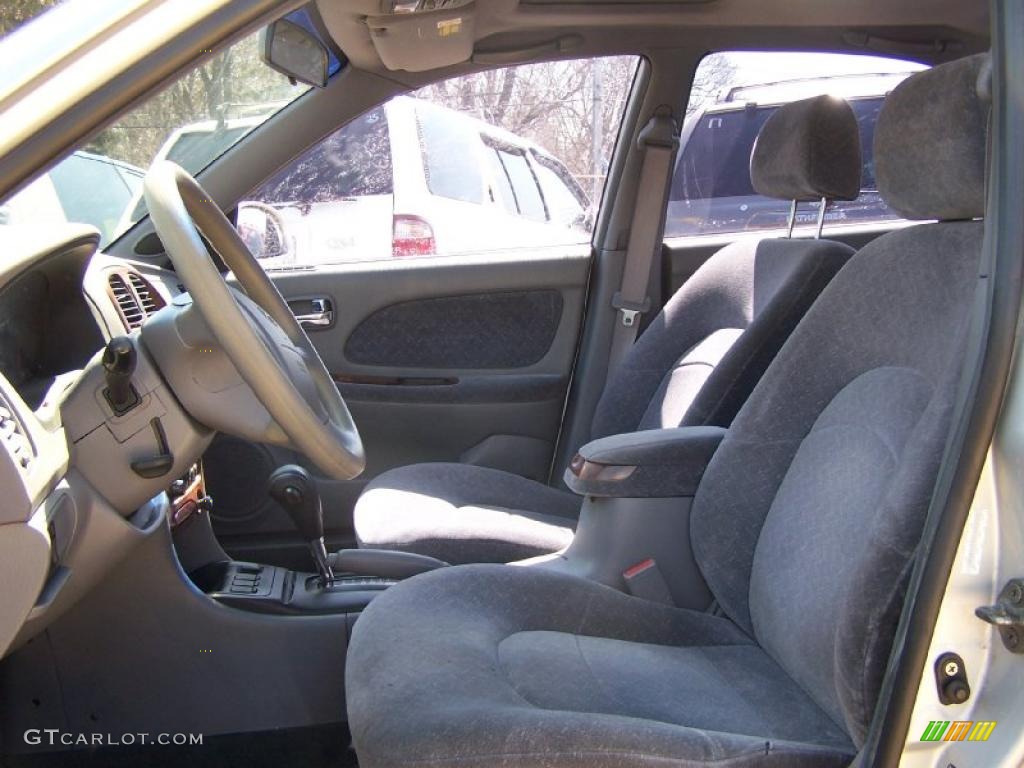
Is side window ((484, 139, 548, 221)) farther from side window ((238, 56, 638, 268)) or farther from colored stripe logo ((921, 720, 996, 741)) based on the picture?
colored stripe logo ((921, 720, 996, 741))

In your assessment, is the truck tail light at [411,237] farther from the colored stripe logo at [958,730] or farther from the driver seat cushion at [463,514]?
the colored stripe logo at [958,730]

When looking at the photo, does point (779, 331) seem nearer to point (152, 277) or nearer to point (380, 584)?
point (380, 584)

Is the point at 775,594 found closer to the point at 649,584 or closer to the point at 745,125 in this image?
the point at 649,584

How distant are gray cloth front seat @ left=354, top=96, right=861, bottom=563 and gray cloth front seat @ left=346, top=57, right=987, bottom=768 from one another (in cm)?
38

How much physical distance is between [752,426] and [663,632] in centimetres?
37

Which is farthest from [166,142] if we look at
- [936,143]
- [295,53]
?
[936,143]

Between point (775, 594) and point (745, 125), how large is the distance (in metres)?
1.71

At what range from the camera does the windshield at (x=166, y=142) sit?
196 centimetres

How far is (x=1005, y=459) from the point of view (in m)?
1.11

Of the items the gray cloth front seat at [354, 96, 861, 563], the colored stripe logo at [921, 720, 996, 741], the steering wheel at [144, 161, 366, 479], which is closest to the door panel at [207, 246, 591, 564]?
the gray cloth front seat at [354, 96, 861, 563]

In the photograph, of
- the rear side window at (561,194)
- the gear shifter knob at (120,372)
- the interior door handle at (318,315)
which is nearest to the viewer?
the gear shifter knob at (120,372)

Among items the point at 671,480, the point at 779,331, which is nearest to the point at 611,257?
the point at 779,331

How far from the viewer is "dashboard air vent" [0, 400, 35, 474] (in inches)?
50.1

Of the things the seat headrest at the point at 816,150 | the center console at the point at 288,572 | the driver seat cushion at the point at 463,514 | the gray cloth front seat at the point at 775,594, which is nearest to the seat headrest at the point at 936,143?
the gray cloth front seat at the point at 775,594
